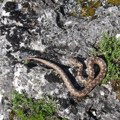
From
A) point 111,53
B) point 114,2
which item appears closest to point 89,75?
point 111,53

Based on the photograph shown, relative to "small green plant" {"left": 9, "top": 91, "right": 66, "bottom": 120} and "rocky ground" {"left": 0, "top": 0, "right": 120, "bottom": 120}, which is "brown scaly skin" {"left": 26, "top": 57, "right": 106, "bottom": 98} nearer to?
"rocky ground" {"left": 0, "top": 0, "right": 120, "bottom": 120}

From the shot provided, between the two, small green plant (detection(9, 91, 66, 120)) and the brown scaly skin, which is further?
the brown scaly skin

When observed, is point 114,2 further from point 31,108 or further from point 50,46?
point 31,108

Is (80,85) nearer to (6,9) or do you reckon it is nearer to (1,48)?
(1,48)

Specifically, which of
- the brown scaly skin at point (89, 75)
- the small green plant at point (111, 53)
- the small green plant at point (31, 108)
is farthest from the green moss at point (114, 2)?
the small green plant at point (31, 108)

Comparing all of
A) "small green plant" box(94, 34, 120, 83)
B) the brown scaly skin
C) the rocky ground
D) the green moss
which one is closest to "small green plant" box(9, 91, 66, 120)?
the rocky ground

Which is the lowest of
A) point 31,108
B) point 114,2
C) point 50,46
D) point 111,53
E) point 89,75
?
point 31,108

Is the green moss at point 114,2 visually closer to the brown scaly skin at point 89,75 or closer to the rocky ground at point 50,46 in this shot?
the rocky ground at point 50,46
